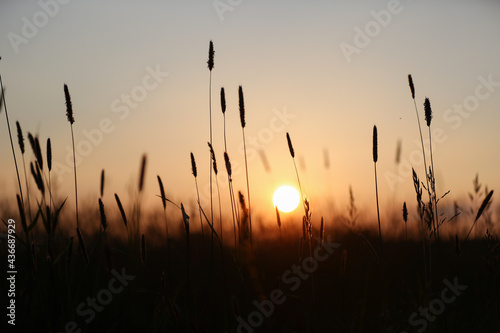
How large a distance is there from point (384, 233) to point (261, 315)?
365 cm

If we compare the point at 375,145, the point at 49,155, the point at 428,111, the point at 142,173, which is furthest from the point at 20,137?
the point at 428,111

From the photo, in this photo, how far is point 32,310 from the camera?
2229mm

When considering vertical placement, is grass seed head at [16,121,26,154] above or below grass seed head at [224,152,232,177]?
above

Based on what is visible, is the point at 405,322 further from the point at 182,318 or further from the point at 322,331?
the point at 182,318

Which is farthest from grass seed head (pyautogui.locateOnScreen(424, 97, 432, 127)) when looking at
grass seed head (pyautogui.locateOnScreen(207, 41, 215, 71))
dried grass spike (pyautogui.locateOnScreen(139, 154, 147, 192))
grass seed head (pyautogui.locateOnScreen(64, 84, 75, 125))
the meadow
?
grass seed head (pyautogui.locateOnScreen(64, 84, 75, 125))

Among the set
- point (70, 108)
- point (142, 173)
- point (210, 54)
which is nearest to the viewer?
point (70, 108)

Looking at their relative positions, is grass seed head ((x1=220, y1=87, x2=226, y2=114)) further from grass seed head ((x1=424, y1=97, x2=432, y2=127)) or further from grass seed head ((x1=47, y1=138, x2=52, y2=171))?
grass seed head ((x1=424, y1=97, x2=432, y2=127))

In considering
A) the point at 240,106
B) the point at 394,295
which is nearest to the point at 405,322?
the point at 394,295

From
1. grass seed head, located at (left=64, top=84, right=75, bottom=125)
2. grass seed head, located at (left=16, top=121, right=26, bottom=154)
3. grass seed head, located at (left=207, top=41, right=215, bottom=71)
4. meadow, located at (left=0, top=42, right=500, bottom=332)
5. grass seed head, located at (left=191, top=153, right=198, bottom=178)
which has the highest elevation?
grass seed head, located at (left=207, top=41, right=215, bottom=71)

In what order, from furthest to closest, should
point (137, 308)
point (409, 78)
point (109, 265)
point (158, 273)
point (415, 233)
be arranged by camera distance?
1. point (415, 233)
2. point (158, 273)
3. point (409, 78)
4. point (137, 308)
5. point (109, 265)

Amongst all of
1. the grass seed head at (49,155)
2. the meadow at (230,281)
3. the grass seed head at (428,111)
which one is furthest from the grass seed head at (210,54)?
the grass seed head at (428,111)

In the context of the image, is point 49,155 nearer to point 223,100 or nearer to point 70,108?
point 70,108

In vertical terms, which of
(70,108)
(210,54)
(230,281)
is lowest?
(230,281)

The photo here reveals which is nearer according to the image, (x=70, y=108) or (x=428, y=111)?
(x=70, y=108)
